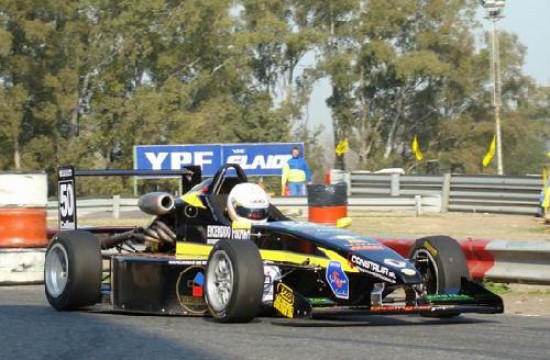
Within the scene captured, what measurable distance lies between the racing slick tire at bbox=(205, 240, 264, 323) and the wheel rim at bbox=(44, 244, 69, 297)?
5.98 feet

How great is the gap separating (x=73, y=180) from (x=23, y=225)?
10.4 ft

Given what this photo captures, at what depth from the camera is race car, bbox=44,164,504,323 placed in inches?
339

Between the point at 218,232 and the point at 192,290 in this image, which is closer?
the point at 192,290

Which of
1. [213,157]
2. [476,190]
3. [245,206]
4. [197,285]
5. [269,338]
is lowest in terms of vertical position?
[269,338]

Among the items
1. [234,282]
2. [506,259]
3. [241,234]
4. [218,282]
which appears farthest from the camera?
[506,259]

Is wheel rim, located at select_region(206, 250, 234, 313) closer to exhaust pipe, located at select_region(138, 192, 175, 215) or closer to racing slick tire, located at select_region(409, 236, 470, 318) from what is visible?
exhaust pipe, located at select_region(138, 192, 175, 215)

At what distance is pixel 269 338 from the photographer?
786 cm

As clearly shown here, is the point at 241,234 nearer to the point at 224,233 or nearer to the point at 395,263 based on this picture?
the point at 224,233

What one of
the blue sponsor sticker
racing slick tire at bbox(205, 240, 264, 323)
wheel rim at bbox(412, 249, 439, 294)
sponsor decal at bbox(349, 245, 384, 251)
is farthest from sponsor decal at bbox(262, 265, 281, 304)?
wheel rim at bbox(412, 249, 439, 294)

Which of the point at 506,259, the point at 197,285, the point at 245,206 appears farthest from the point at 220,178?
the point at 506,259

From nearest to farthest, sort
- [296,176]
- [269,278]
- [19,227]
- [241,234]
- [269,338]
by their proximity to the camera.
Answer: [269,338], [269,278], [241,234], [19,227], [296,176]

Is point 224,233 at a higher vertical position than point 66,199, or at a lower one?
lower

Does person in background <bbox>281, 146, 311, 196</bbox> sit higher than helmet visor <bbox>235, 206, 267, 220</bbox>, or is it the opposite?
person in background <bbox>281, 146, 311, 196</bbox>

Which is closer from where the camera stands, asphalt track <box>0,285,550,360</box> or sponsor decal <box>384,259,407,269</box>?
asphalt track <box>0,285,550,360</box>
